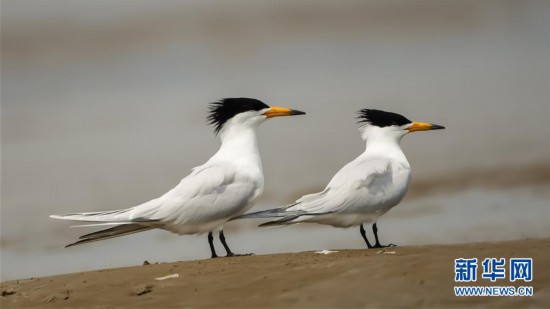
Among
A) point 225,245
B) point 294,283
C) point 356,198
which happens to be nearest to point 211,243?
point 225,245

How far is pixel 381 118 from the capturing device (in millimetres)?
11695

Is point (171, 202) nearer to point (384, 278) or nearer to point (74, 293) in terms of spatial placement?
point (74, 293)

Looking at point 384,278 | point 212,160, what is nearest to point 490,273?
point 384,278

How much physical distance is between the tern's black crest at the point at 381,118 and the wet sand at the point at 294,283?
1.76 m

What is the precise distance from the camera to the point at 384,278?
780 cm

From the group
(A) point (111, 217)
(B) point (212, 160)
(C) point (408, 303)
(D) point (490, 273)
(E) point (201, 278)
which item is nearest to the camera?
(C) point (408, 303)

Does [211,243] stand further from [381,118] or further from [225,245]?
[381,118]

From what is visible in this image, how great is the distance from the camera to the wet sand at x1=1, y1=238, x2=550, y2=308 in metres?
7.50

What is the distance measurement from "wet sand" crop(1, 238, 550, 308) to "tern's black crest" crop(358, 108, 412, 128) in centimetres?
176

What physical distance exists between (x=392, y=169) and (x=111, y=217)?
265 cm

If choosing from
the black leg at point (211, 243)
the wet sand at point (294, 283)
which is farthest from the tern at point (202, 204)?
the wet sand at point (294, 283)

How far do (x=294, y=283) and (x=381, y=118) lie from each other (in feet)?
12.8

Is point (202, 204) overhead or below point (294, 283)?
overhead

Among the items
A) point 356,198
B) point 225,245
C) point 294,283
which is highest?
point 356,198
